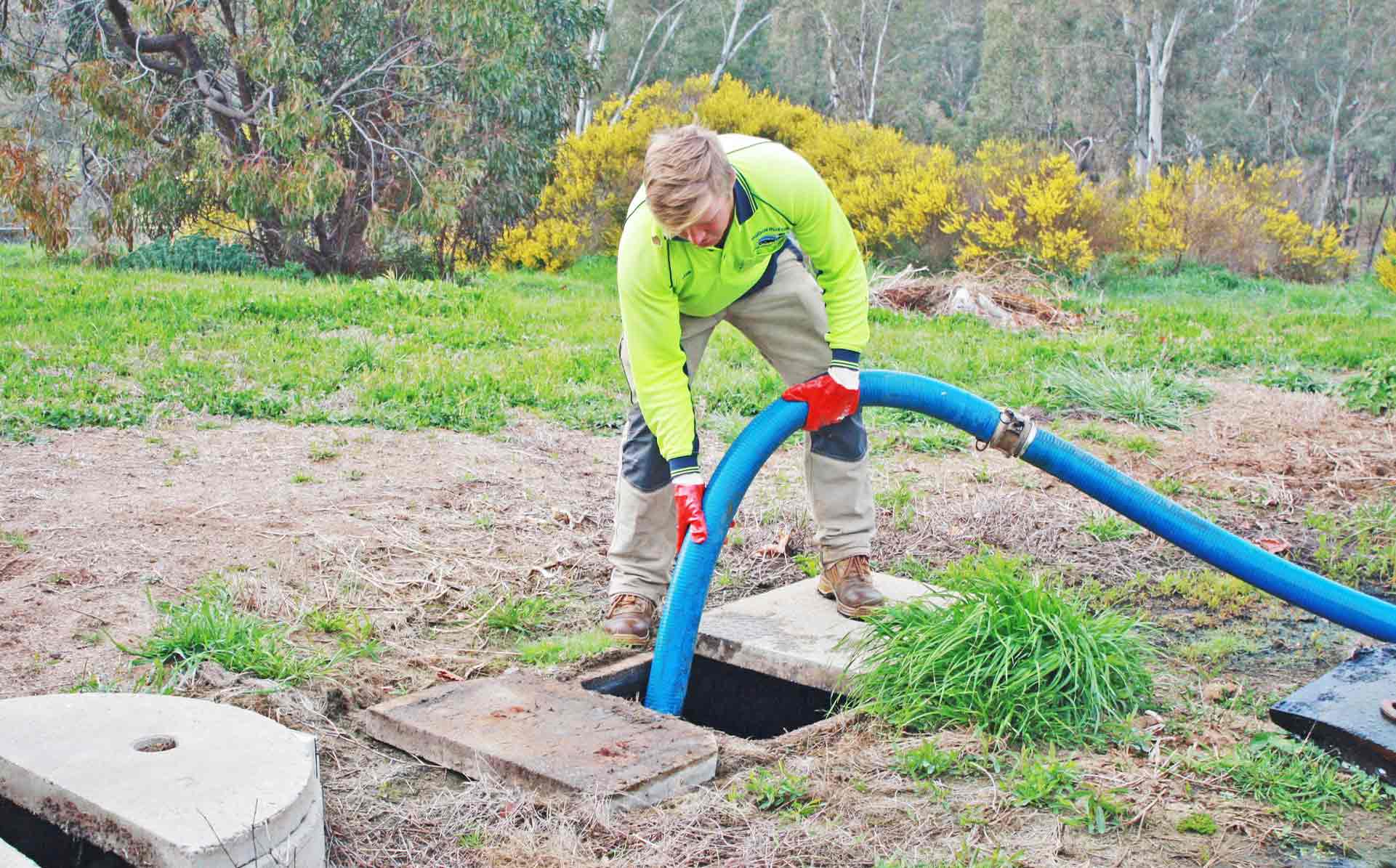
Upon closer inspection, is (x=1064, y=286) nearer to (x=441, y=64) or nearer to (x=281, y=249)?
(x=441, y=64)

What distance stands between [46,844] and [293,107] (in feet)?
36.7

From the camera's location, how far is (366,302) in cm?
949

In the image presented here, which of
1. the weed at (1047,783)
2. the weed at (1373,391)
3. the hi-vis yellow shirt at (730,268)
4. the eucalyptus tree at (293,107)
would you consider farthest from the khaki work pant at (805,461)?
the eucalyptus tree at (293,107)

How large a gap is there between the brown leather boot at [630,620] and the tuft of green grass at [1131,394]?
404 cm

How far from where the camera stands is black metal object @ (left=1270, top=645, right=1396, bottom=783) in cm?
286

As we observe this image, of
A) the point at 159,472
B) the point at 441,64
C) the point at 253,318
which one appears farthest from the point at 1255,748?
the point at 441,64

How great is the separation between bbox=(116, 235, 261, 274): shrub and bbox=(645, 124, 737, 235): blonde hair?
39.4 ft

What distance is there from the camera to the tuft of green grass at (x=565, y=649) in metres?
3.74

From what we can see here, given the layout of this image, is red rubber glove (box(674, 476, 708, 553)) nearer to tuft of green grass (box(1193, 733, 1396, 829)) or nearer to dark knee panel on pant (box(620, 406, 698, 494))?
dark knee panel on pant (box(620, 406, 698, 494))

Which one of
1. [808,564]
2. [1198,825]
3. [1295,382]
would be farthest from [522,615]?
[1295,382]

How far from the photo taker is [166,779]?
2350 mm

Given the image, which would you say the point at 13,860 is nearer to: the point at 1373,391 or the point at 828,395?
the point at 828,395

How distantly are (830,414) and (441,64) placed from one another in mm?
11381

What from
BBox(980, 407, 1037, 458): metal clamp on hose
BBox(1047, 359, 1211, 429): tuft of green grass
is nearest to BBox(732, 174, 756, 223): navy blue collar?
BBox(980, 407, 1037, 458): metal clamp on hose
